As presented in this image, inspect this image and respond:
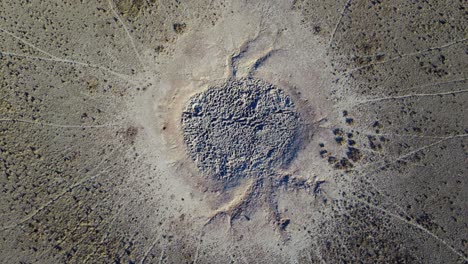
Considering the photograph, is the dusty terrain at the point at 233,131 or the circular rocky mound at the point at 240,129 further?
the circular rocky mound at the point at 240,129

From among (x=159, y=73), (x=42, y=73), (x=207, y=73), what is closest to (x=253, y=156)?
(x=207, y=73)

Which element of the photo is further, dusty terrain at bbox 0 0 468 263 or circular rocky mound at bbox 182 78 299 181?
circular rocky mound at bbox 182 78 299 181

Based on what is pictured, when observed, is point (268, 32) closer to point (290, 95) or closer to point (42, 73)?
point (290, 95)
